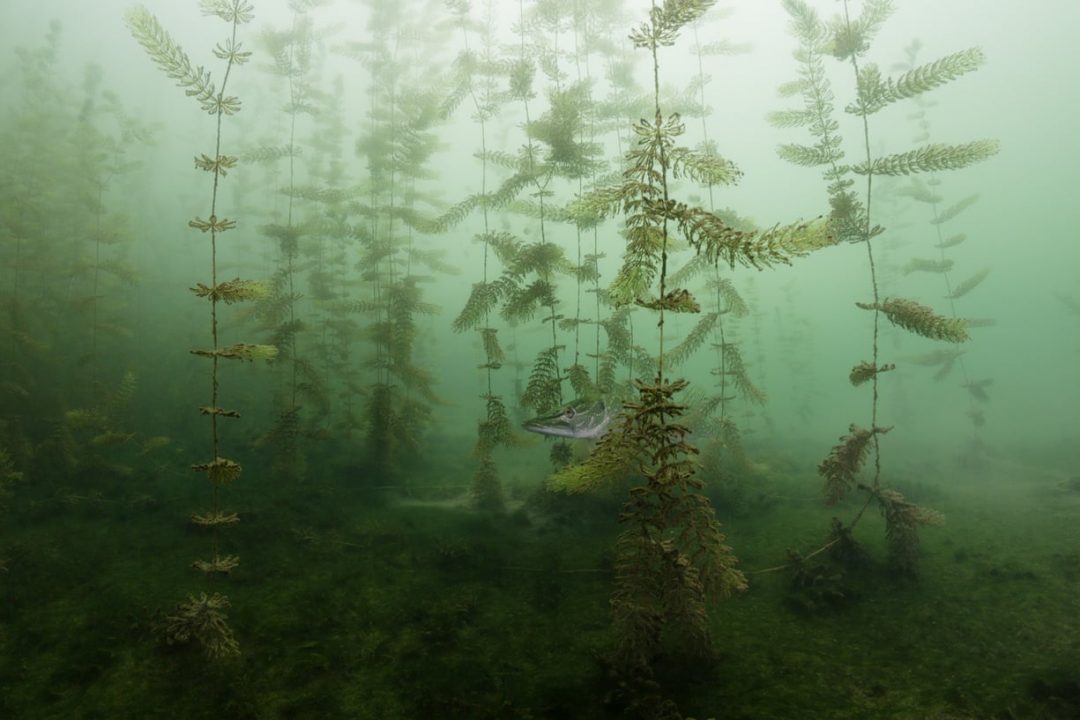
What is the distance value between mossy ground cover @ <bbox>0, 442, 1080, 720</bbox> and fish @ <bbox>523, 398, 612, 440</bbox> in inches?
65.1

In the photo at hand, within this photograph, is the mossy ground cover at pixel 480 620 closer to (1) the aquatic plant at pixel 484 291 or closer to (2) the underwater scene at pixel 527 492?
(2) the underwater scene at pixel 527 492

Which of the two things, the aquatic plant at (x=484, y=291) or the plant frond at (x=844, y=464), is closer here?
the plant frond at (x=844, y=464)

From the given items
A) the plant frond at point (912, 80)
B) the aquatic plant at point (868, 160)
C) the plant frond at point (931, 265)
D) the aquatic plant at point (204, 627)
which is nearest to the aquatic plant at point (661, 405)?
the aquatic plant at point (868, 160)

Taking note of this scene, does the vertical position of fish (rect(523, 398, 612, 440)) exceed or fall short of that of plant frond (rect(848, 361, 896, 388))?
it falls short

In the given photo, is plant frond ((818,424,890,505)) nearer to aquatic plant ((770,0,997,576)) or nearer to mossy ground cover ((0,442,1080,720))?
aquatic plant ((770,0,997,576))

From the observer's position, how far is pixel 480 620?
4.50 m

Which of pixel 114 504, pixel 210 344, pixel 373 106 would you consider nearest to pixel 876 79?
pixel 373 106

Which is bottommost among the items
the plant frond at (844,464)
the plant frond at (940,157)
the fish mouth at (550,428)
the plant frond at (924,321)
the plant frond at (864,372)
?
the plant frond at (844,464)

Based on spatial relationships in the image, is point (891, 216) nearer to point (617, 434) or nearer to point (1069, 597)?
point (1069, 597)

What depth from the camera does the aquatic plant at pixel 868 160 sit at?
14.4 feet

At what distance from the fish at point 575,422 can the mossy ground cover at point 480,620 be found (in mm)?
1653

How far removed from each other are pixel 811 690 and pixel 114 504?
8533mm

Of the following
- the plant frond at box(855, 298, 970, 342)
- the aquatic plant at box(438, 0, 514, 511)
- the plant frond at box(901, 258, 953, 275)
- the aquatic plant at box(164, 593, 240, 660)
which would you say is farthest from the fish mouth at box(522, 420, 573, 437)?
the plant frond at box(901, 258, 953, 275)

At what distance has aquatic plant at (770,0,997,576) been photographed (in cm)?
440
